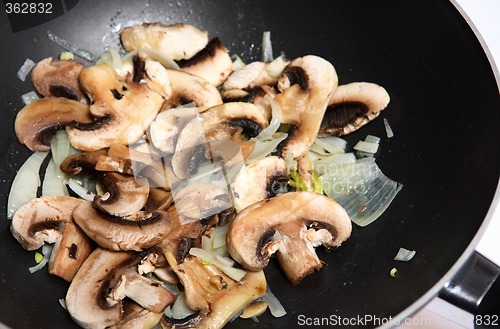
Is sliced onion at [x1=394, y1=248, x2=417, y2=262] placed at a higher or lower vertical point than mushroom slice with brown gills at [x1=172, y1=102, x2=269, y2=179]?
lower

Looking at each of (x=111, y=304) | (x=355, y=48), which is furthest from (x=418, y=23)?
(x=111, y=304)

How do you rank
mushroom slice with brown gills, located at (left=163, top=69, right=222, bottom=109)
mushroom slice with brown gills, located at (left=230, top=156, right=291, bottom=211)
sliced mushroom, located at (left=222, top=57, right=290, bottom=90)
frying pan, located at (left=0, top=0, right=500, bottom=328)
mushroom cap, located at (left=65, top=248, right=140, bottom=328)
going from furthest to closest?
1. sliced mushroom, located at (left=222, top=57, right=290, bottom=90)
2. mushroom slice with brown gills, located at (left=163, top=69, right=222, bottom=109)
3. mushroom slice with brown gills, located at (left=230, top=156, right=291, bottom=211)
4. frying pan, located at (left=0, top=0, right=500, bottom=328)
5. mushroom cap, located at (left=65, top=248, right=140, bottom=328)

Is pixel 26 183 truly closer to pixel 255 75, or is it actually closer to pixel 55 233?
pixel 55 233

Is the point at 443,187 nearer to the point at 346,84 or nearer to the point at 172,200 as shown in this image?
the point at 346,84

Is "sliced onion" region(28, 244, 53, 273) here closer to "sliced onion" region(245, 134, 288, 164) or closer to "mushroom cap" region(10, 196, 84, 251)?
"mushroom cap" region(10, 196, 84, 251)

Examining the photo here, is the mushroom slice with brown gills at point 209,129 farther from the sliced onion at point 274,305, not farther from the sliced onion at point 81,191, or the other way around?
the sliced onion at point 274,305

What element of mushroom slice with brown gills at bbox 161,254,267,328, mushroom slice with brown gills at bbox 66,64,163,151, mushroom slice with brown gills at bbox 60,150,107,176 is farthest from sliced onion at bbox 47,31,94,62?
mushroom slice with brown gills at bbox 161,254,267,328

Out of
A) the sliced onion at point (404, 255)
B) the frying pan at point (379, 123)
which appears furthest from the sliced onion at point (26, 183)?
the sliced onion at point (404, 255)
